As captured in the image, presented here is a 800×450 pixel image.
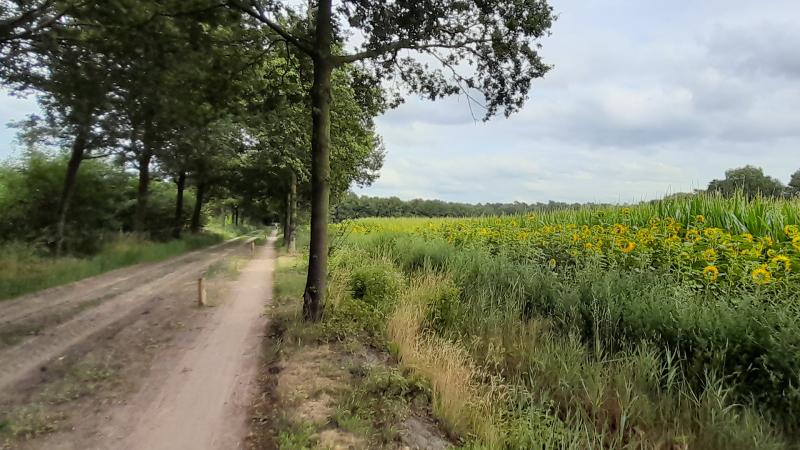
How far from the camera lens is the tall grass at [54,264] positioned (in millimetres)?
12328

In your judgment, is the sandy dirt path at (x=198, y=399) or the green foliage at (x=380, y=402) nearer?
the green foliage at (x=380, y=402)

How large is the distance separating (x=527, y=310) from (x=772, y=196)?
17.3 feet

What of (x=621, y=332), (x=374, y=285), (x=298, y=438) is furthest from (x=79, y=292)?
(x=621, y=332)

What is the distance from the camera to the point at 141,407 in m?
5.46

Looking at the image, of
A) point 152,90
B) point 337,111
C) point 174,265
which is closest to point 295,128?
point 337,111

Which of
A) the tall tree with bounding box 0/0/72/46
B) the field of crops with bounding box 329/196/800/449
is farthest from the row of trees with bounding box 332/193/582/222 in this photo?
the tall tree with bounding box 0/0/72/46

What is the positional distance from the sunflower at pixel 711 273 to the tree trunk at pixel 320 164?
5.76 metres

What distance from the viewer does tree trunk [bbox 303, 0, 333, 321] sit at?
8.16 m

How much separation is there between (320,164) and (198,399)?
13.9ft

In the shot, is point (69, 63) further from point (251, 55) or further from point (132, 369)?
point (132, 369)

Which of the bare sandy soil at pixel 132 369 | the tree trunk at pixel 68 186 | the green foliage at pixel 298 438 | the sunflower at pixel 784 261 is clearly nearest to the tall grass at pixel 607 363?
the sunflower at pixel 784 261

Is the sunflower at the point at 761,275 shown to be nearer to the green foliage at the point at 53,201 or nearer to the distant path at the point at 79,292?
the distant path at the point at 79,292

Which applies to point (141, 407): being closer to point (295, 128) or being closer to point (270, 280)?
point (270, 280)

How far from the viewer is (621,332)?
6035mm
